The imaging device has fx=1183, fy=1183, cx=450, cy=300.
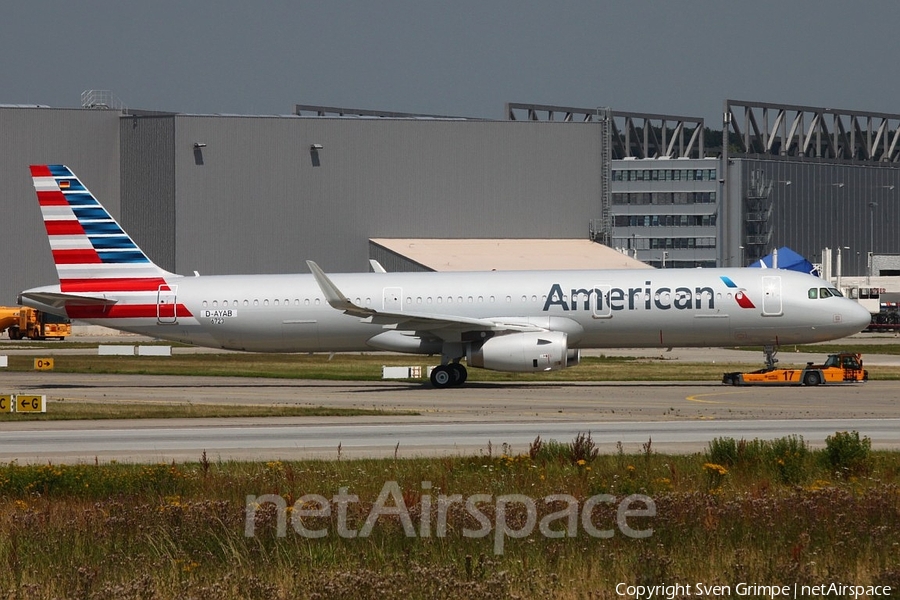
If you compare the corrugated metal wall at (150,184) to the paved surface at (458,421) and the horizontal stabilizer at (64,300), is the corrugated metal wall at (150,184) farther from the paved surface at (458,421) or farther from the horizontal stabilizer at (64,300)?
the paved surface at (458,421)

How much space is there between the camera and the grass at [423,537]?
37.5 ft

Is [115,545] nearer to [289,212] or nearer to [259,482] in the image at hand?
[259,482]

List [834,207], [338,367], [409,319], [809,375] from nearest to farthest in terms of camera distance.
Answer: [409,319] → [809,375] → [338,367] → [834,207]

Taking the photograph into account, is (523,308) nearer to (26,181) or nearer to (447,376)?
(447,376)

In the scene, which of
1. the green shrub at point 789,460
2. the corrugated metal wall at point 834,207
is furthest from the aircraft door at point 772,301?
Result: the corrugated metal wall at point 834,207

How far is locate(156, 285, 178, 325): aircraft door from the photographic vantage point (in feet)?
142

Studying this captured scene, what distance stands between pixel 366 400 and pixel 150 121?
58.8 metres

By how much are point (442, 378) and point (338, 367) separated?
1216cm

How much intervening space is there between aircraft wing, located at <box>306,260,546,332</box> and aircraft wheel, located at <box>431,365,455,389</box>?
1.65m

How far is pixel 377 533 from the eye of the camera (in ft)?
44.4

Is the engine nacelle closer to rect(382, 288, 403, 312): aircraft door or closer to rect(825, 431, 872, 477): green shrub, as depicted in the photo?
rect(382, 288, 403, 312): aircraft door

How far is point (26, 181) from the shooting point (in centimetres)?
8769

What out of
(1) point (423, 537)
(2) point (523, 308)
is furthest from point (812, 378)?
(1) point (423, 537)

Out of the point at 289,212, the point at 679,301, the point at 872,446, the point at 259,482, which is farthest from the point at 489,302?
the point at 289,212
